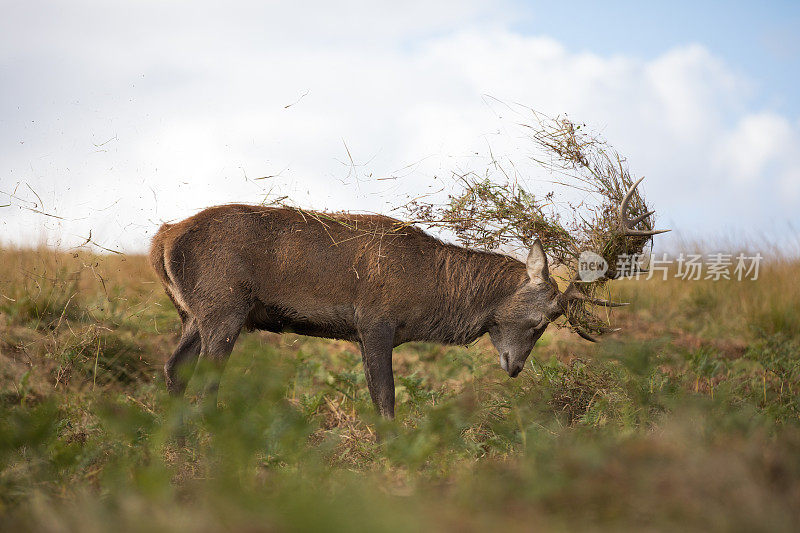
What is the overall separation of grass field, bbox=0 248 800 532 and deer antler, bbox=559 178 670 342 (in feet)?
1.42

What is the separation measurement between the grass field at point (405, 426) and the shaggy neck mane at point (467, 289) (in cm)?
65

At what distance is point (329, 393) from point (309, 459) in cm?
365

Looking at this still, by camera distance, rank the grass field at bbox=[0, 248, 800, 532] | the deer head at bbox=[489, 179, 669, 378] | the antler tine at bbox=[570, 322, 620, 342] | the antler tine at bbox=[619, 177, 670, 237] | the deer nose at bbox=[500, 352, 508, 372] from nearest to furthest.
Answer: the grass field at bbox=[0, 248, 800, 532]
the antler tine at bbox=[619, 177, 670, 237]
the deer head at bbox=[489, 179, 669, 378]
the antler tine at bbox=[570, 322, 620, 342]
the deer nose at bbox=[500, 352, 508, 372]

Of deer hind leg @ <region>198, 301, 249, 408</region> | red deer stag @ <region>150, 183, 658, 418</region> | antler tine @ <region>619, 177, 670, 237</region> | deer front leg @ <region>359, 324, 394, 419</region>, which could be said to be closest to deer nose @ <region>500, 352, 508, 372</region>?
red deer stag @ <region>150, 183, 658, 418</region>

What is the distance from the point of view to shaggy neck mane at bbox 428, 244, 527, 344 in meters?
6.99

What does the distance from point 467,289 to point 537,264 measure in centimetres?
71

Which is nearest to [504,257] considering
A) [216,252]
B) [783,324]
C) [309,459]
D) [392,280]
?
[392,280]

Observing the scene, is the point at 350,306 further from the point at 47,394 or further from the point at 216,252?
the point at 47,394

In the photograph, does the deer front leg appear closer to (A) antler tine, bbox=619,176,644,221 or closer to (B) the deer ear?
(B) the deer ear

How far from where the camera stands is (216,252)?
6387mm

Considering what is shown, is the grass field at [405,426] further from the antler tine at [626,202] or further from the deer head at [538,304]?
the antler tine at [626,202]

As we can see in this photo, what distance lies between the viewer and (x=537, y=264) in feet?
22.4

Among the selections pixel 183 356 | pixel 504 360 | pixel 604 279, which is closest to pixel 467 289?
pixel 504 360

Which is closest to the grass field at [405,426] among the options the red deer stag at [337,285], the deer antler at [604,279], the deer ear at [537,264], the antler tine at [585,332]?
the antler tine at [585,332]
